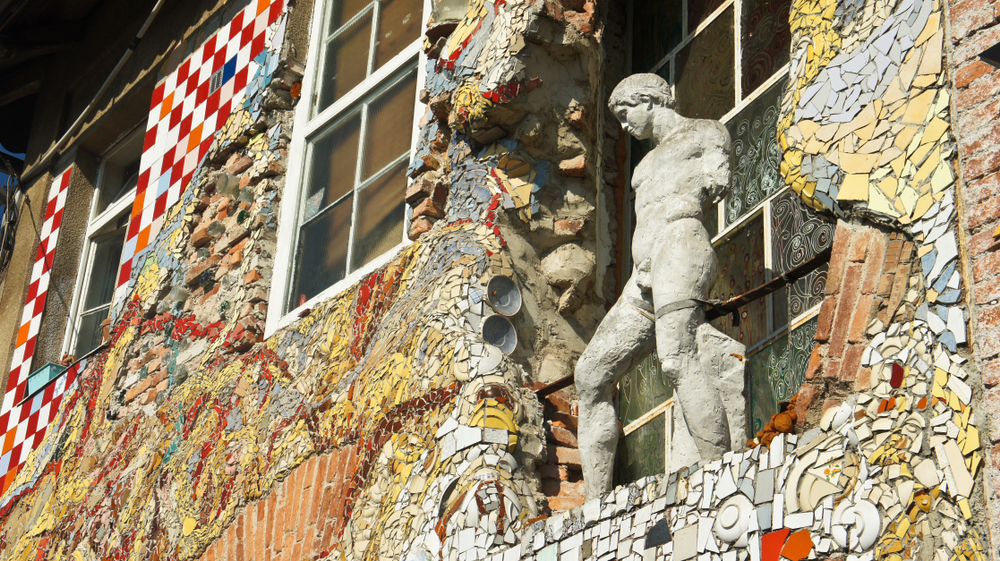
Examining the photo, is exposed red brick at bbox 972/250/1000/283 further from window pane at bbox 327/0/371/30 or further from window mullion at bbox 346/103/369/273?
window pane at bbox 327/0/371/30

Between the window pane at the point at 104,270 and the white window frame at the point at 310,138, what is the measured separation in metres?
2.88

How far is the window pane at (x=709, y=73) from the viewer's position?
16.2ft

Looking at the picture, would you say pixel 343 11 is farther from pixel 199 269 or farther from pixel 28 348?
pixel 28 348

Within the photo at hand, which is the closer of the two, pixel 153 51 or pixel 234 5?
pixel 234 5

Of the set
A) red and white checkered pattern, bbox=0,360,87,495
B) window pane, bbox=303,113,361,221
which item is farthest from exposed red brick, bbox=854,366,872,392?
red and white checkered pattern, bbox=0,360,87,495

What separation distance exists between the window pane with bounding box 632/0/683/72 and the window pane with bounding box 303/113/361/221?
1474 millimetres

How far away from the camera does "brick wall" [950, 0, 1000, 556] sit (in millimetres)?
2682

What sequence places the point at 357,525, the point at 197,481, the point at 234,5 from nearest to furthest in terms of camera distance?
the point at 357,525, the point at 197,481, the point at 234,5

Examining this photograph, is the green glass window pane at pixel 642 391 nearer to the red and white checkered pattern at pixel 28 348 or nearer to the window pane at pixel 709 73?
the window pane at pixel 709 73

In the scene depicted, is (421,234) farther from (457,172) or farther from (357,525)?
(357,525)

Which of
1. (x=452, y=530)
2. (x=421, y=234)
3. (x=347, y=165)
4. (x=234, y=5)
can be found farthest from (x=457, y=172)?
(x=234, y=5)

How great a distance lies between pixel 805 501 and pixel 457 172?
2584mm

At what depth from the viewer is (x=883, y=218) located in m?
3.10

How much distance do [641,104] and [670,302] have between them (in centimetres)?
73
